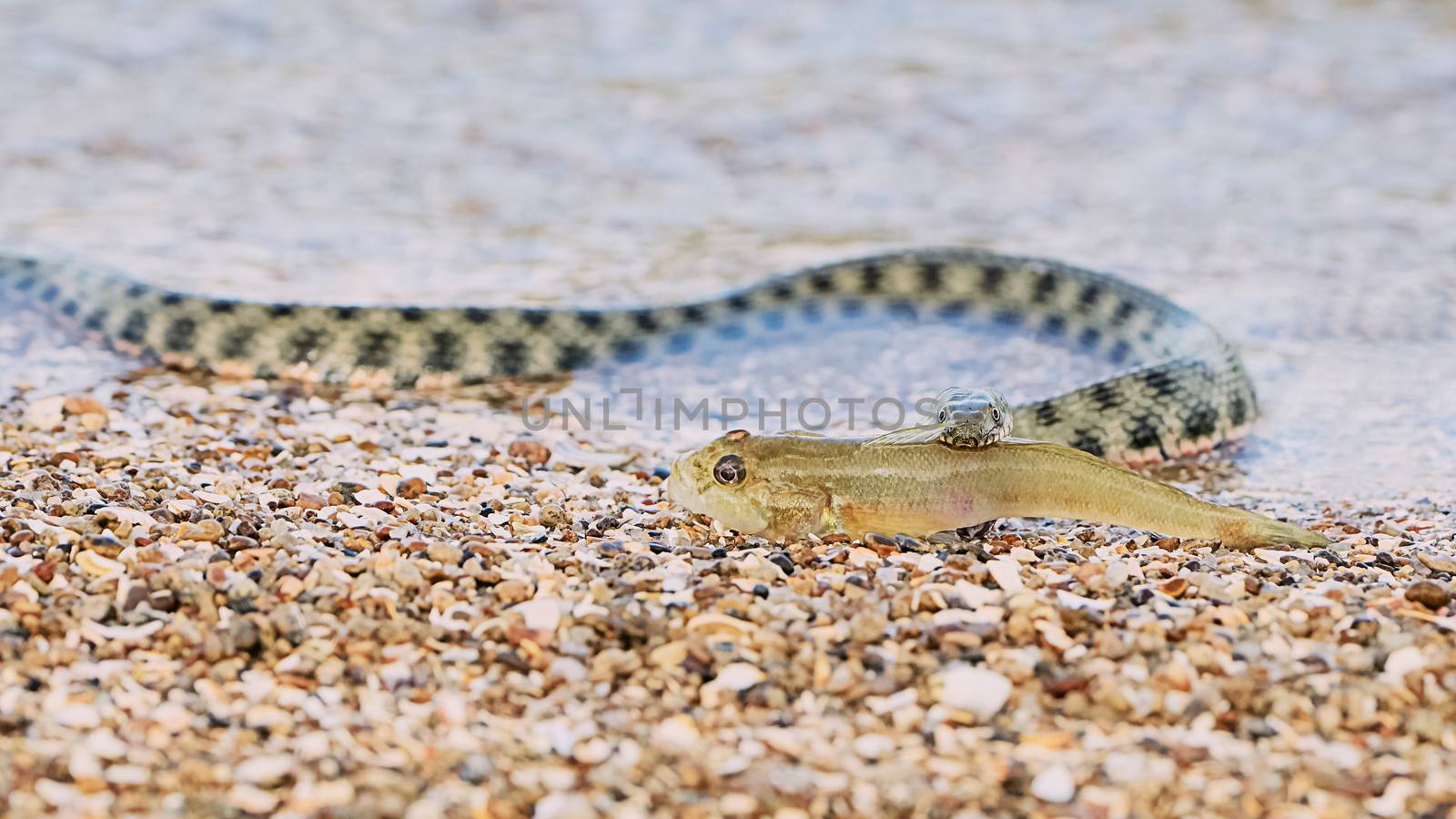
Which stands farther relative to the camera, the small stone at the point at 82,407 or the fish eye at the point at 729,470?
the small stone at the point at 82,407

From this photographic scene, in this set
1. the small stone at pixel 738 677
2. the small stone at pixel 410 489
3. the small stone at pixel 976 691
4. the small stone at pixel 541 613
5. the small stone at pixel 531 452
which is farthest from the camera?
the small stone at pixel 531 452

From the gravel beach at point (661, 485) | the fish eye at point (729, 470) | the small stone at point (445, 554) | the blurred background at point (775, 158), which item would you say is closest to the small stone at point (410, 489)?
the gravel beach at point (661, 485)

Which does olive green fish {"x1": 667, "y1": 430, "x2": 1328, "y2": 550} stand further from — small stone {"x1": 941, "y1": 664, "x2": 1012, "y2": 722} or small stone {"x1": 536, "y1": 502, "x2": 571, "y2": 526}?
small stone {"x1": 941, "y1": 664, "x2": 1012, "y2": 722}

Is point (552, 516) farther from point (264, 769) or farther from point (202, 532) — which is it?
point (264, 769)

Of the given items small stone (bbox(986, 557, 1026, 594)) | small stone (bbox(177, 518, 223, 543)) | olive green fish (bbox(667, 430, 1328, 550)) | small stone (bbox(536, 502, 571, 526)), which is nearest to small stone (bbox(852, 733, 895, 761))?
A: small stone (bbox(986, 557, 1026, 594))

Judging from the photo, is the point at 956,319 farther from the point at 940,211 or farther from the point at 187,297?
the point at 187,297

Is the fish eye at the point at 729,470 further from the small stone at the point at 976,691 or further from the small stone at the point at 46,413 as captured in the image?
the small stone at the point at 46,413

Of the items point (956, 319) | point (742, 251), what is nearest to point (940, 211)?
point (742, 251)
